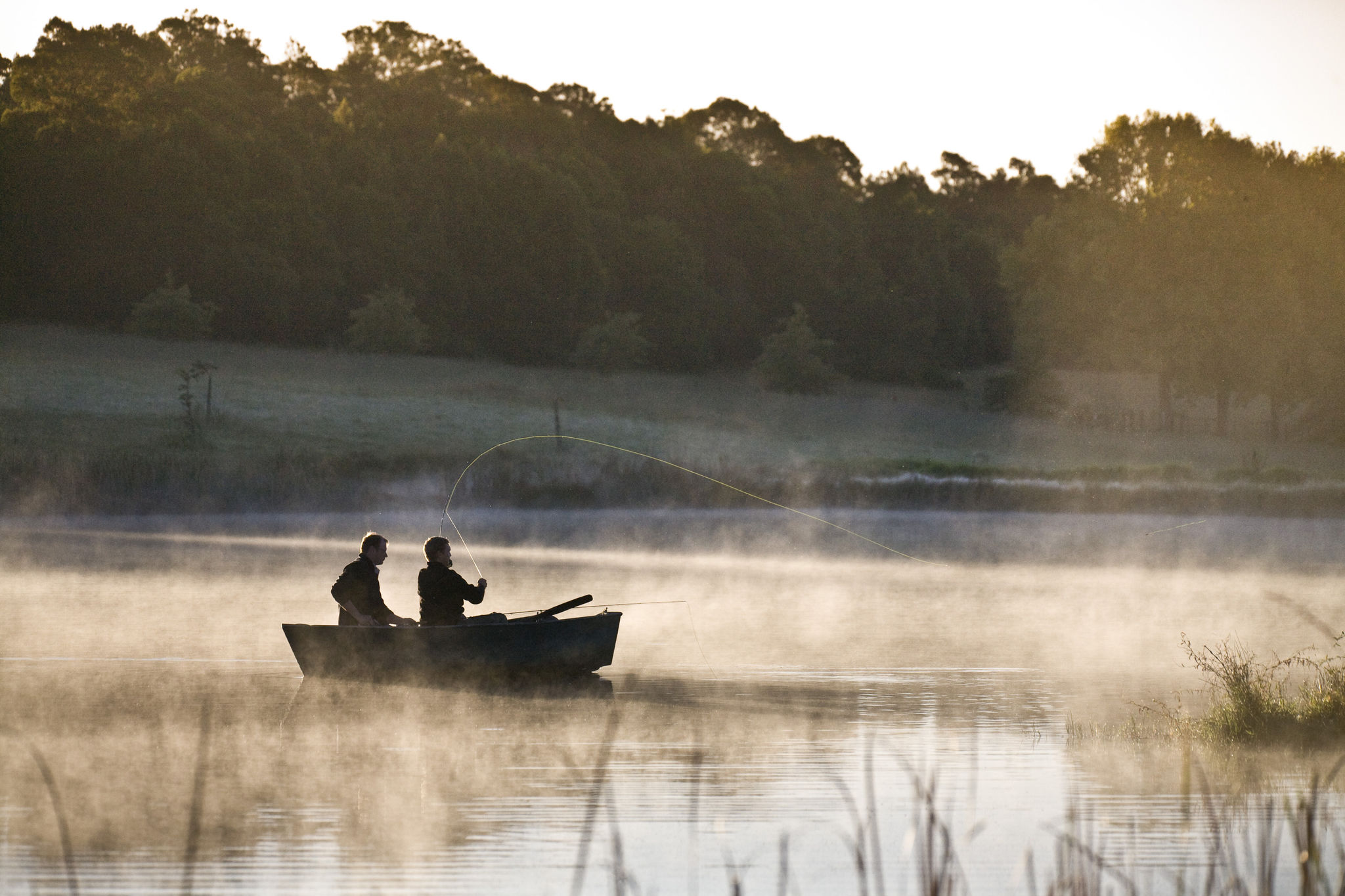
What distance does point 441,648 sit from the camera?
15297 mm

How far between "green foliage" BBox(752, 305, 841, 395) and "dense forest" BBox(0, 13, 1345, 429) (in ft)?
1.52

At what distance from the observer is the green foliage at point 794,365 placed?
247 ft

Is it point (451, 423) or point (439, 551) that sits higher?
point (451, 423)

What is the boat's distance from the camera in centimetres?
1522

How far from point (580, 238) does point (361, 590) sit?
6401cm

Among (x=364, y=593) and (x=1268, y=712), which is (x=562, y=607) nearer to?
(x=364, y=593)

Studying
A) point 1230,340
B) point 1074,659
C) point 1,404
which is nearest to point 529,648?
point 1074,659

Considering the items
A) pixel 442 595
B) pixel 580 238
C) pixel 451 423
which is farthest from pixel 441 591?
pixel 580 238

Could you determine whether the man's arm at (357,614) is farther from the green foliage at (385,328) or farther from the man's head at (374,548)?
the green foliage at (385,328)

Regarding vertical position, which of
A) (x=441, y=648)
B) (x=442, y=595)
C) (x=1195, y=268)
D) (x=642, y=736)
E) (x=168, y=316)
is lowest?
(x=642, y=736)

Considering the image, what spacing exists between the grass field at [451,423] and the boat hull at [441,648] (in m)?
25.2

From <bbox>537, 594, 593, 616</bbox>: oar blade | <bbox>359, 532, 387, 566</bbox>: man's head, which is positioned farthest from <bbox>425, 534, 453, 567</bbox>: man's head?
<bbox>537, 594, 593, 616</bbox>: oar blade

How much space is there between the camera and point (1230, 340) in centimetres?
6938

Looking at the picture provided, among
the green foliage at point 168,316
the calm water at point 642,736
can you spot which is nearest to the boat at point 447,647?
the calm water at point 642,736
